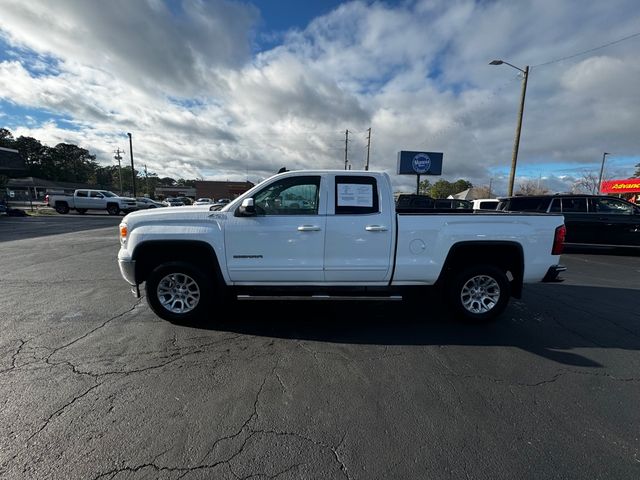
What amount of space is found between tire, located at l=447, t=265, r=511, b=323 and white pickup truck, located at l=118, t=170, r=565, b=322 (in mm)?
19

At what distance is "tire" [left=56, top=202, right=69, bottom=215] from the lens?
26.4 meters

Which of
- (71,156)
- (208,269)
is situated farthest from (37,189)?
(208,269)

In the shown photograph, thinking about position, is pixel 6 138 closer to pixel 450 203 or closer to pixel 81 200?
pixel 81 200

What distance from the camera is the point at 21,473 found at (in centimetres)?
191

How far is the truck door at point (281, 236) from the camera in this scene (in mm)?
3900

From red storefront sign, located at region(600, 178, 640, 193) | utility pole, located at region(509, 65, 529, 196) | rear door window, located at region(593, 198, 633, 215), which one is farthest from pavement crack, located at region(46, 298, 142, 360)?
red storefront sign, located at region(600, 178, 640, 193)

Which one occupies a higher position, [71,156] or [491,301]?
[71,156]

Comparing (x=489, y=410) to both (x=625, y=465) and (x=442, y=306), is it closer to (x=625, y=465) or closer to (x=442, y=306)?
(x=625, y=465)

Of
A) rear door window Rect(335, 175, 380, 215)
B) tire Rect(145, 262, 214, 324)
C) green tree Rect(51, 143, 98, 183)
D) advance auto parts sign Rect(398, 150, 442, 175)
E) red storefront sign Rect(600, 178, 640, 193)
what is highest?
green tree Rect(51, 143, 98, 183)

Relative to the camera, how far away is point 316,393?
2.74 metres

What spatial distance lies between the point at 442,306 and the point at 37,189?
9034cm

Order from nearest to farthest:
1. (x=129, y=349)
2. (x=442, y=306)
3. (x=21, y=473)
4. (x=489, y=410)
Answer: (x=21, y=473) → (x=489, y=410) → (x=129, y=349) → (x=442, y=306)

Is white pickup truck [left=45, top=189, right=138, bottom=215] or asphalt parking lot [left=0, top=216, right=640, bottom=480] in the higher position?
white pickup truck [left=45, top=189, right=138, bottom=215]

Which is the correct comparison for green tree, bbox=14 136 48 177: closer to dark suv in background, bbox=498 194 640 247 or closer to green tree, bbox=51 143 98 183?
green tree, bbox=51 143 98 183
